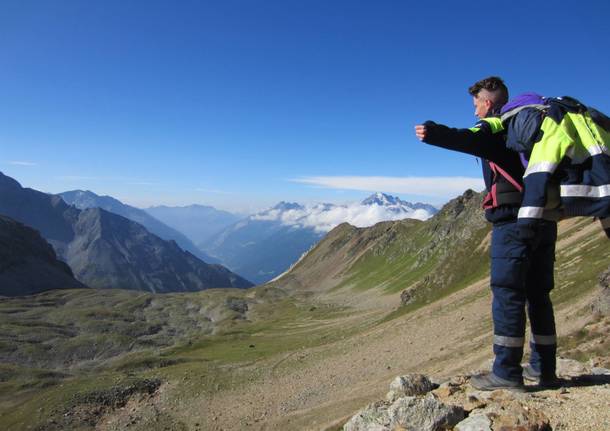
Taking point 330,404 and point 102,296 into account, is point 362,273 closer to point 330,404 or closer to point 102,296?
point 102,296

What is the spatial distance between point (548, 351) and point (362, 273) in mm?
165323

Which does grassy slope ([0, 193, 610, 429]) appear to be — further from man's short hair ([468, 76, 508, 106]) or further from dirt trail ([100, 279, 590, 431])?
man's short hair ([468, 76, 508, 106])

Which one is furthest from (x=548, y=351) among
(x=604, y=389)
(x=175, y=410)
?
(x=175, y=410)

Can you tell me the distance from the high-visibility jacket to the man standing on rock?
0.68 m

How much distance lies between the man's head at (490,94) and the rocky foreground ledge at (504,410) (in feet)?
18.9

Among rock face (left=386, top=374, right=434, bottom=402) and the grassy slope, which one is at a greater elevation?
rock face (left=386, top=374, right=434, bottom=402)

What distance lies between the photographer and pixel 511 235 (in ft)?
27.9

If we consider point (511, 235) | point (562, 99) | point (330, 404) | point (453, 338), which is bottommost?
point (330, 404)

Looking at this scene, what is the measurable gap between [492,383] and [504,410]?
1.29 meters

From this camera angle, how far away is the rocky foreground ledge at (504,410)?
7.90m

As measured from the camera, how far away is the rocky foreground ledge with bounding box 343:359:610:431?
7902mm

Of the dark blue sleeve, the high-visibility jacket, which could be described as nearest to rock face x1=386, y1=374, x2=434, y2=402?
the high-visibility jacket

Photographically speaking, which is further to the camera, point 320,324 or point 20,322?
point 20,322

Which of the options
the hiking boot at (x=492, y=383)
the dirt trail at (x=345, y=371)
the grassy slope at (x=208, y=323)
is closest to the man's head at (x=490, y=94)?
the hiking boot at (x=492, y=383)
